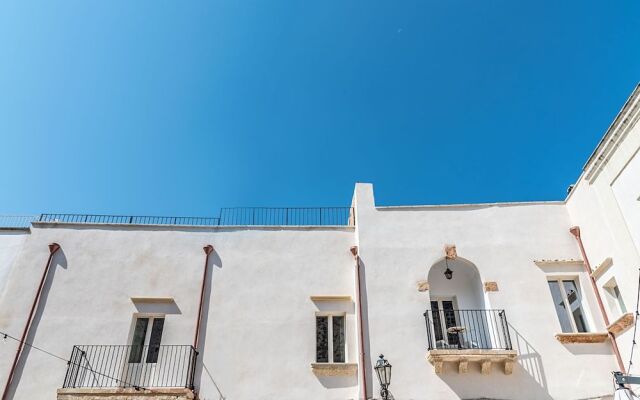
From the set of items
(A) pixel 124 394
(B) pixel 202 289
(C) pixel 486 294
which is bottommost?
(A) pixel 124 394

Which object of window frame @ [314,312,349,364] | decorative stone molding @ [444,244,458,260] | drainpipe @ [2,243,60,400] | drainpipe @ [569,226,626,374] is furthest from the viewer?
decorative stone molding @ [444,244,458,260]

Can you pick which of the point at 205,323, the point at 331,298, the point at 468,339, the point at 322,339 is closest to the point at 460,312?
the point at 468,339

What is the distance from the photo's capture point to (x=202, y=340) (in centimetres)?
1294

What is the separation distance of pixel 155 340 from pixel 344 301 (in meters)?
5.14

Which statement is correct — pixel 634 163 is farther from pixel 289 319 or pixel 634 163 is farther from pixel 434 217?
pixel 289 319

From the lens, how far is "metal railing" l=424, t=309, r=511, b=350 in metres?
12.5

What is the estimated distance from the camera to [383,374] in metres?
11.6

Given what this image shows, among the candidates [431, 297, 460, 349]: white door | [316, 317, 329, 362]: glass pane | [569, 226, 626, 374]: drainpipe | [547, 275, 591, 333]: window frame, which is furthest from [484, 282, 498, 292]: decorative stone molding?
[316, 317, 329, 362]: glass pane

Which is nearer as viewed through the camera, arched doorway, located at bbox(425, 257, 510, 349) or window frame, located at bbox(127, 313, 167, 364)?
arched doorway, located at bbox(425, 257, 510, 349)

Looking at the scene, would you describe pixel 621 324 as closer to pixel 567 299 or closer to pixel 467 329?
pixel 567 299

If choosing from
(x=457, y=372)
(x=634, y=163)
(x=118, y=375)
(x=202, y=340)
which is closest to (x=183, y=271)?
(x=202, y=340)

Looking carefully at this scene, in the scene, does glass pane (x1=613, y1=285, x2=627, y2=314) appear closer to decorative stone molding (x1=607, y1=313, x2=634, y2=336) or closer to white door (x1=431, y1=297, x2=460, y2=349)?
decorative stone molding (x1=607, y1=313, x2=634, y2=336)

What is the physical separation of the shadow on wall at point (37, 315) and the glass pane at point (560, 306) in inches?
535

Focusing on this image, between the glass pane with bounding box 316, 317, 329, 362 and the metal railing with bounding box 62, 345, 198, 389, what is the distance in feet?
10.4
